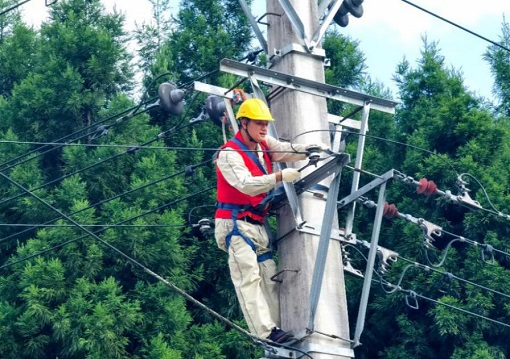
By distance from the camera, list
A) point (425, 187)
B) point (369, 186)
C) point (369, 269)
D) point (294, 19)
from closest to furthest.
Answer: point (369, 269)
point (369, 186)
point (294, 19)
point (425, 187)

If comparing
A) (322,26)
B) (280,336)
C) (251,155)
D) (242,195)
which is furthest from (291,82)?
(280,336)

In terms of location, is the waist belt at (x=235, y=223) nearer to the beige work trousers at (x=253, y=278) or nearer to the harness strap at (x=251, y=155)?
the beige work trousers at (x=253, y=278)

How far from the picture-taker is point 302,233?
8.57 m

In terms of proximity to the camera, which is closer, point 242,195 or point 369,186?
point 369,186

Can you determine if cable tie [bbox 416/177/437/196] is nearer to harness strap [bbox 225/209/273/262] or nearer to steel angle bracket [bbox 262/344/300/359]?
harness strap [bbox 225/209/273/262]

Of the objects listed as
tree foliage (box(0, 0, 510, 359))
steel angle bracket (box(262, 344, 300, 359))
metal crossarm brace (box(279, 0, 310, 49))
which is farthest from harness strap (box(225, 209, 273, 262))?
tree foliage (box(0, 0, 510, 359))

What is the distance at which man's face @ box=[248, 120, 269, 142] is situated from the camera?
29.8 ft

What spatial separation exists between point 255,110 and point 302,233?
104 centimetres

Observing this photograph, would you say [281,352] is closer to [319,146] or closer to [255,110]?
[319,146]

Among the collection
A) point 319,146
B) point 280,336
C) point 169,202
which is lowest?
point 280,336

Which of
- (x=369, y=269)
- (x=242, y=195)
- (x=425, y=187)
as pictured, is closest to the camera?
(x=369, y=269)

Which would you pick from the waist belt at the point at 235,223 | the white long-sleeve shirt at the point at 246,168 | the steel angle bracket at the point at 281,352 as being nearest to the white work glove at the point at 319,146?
the white long-sleeve shirt at the point at 246,168

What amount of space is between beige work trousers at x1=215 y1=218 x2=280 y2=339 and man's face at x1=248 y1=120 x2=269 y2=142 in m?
0.63

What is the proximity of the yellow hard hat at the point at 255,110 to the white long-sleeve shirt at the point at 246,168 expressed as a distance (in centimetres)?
17
